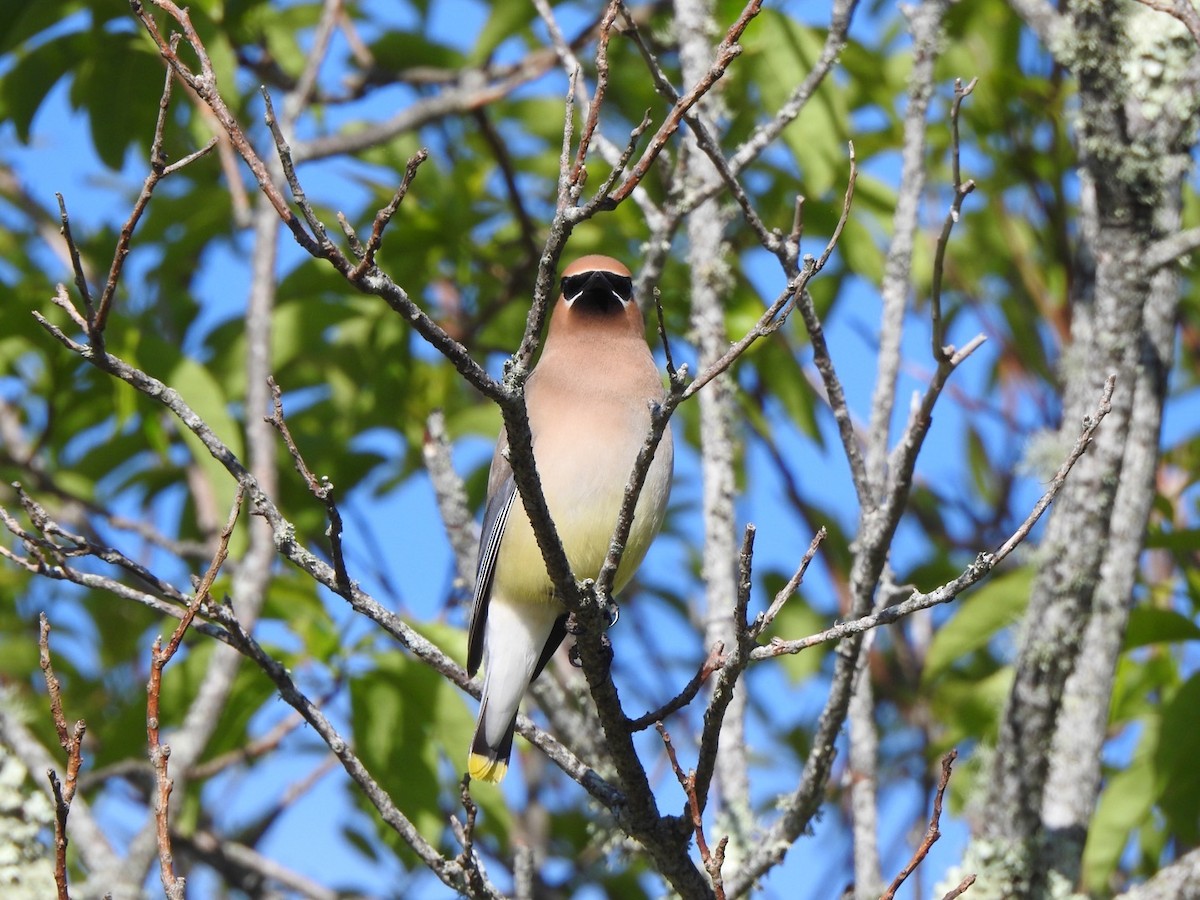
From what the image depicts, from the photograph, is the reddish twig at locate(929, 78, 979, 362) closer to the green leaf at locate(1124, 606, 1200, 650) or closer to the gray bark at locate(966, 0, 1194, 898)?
the gray bark at locate(966, 0, 1194, 898)

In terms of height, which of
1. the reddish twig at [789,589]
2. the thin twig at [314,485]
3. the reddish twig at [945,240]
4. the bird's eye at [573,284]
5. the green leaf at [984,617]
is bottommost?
the reddish twig at [789,589]

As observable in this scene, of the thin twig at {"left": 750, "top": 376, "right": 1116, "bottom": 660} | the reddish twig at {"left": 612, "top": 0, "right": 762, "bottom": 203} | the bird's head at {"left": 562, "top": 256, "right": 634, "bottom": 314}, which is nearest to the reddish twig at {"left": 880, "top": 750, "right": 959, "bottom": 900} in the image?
the thin twig at {"left": 750, "top": 376, "right": 1116, "bottom": 660}

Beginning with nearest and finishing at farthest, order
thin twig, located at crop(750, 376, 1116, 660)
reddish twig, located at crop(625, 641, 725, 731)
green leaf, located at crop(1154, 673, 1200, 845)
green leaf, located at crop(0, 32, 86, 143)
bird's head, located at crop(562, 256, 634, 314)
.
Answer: thin twig, located at crop(750, 376, 1116, 660)
reddish twig, located at crop(625, 641, 725, 731)
green leaf, located at crop(1154, 673, 1200, 845)
bird's head, located at crop(562, 256, 634, 314)
green leaf, located at crop(0, 32, 86, 143)

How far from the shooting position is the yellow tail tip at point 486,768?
3.72 metres

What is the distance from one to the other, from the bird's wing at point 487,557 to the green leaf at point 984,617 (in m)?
1.29

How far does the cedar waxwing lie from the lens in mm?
3691

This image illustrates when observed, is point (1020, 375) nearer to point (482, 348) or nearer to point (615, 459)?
point (482, 348)

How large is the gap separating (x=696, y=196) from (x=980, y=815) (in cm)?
177

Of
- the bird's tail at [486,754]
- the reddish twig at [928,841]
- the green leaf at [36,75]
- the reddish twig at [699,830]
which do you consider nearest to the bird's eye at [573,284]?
the bird's tail at [486,754]

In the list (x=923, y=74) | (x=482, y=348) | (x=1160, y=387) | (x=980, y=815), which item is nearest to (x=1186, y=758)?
(x=980, y=815)

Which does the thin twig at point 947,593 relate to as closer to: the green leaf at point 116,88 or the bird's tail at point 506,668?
Answer: the bird's tail at point 506,668

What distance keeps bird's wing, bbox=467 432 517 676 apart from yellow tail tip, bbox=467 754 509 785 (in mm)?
210

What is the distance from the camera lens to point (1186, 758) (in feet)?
12.3

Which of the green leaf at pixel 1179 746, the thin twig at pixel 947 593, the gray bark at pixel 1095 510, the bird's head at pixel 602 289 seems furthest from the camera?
the bird's head at pixel 602 289
